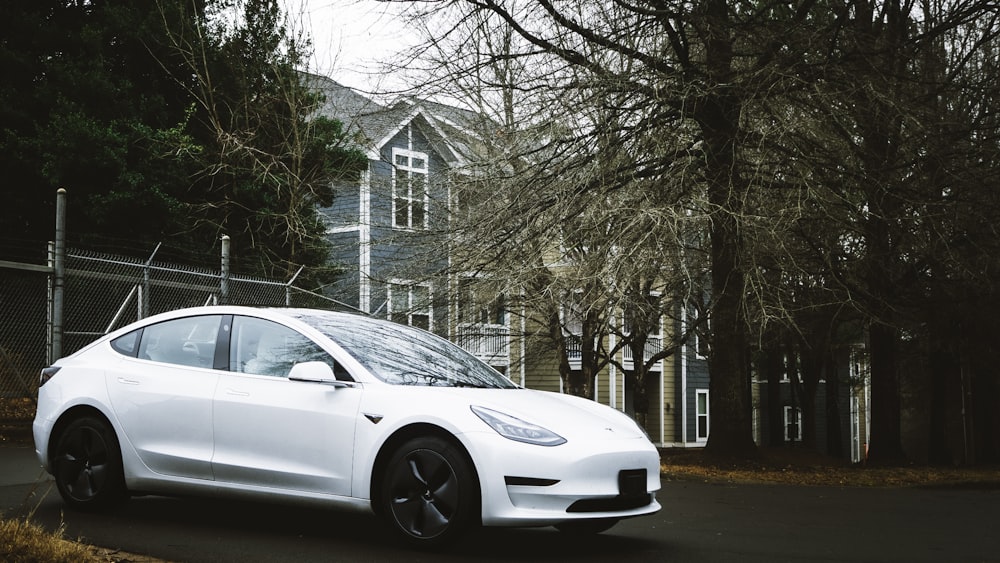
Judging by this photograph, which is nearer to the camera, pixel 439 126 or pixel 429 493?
pixel 429 493

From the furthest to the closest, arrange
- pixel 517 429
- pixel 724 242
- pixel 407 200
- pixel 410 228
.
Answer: pixel 410 228 < pixel 407 200 < pixel 724 242 < pixel 517 429

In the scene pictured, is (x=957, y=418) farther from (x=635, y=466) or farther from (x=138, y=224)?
(x=635, y=466)

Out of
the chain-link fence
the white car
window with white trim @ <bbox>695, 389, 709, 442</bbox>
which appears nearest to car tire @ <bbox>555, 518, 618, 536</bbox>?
the white car

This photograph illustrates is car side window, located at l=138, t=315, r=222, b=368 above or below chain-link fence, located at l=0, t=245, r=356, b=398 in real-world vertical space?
below

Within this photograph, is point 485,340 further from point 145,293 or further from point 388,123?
point 145,293

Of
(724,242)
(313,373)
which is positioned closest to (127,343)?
(313,373)

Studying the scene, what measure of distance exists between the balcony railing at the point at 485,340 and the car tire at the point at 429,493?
12430mm

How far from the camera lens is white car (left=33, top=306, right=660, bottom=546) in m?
6.34

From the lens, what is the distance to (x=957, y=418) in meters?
29.7

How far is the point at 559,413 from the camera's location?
269 inches

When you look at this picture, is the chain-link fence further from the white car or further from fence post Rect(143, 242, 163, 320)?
the white car

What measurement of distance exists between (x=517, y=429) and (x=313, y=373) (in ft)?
4.56

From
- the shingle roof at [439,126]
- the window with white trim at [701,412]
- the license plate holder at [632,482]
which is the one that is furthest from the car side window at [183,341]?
the window with white trim at [701,412]

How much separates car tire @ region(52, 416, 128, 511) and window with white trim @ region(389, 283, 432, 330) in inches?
363
